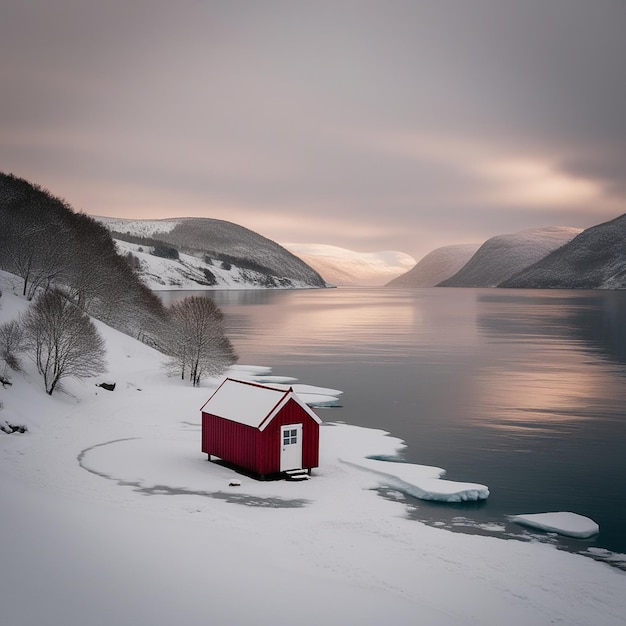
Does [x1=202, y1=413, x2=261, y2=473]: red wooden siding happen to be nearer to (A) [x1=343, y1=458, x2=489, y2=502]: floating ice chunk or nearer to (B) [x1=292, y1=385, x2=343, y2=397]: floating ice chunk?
(A) [x1=343, y1=458, x2=489, y2=502]: floating ice chunk

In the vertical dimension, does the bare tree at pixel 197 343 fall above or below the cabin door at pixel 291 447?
above

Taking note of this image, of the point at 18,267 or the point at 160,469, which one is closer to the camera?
the point at 160,469

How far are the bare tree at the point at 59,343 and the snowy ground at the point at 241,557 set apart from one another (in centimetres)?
1158

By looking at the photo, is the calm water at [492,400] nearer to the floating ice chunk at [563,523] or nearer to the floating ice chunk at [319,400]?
the floating ice chunk at [563,523]

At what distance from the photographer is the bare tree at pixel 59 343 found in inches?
1799

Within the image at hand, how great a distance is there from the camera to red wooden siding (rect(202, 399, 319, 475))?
102 ft

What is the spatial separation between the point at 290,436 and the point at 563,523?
12.5 m

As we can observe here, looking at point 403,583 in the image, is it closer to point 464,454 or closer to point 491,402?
point 464,454

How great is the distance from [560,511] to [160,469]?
18429 mm

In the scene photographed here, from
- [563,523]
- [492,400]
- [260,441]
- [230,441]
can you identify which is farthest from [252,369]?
[563,523]

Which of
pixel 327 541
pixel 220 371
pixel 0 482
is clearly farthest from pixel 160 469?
pixel 220 371

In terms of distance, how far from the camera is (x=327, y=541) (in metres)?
23.8

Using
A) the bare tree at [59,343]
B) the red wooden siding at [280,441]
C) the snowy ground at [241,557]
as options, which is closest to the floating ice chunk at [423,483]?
the snowy ground at [241,557]

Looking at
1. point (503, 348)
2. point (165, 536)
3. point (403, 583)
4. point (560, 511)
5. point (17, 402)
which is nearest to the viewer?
point (403, 583)
